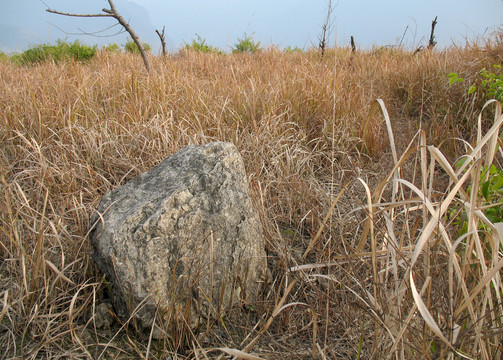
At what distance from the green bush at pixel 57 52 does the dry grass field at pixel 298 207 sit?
6.63 feet

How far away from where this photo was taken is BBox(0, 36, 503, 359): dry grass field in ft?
3.80

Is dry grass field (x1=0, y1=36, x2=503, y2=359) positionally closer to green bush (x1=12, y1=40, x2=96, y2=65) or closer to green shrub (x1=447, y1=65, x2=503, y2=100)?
green shrub (x1=447, y1=65, x2=503, y2=100)

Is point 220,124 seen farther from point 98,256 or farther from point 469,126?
point 469,126

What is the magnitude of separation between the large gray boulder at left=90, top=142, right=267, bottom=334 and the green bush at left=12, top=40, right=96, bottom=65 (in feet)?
18.8

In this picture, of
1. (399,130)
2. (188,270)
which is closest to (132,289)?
(188,270)

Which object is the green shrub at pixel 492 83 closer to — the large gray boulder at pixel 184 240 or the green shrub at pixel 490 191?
the green shrub at pixel 490 191

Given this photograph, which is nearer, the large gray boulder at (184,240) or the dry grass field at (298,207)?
the dry grass field at (298,207)

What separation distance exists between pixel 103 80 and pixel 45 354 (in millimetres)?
2827

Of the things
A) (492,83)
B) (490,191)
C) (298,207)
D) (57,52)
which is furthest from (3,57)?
(490,191)

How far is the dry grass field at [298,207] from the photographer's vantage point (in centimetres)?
116

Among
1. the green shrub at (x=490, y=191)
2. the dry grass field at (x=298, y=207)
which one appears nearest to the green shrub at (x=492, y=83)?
the dry grass field at (x=298, y=207)

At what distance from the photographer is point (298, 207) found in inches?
95.3

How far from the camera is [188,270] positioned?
158 centimetres

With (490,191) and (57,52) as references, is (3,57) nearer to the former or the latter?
(57,52)
